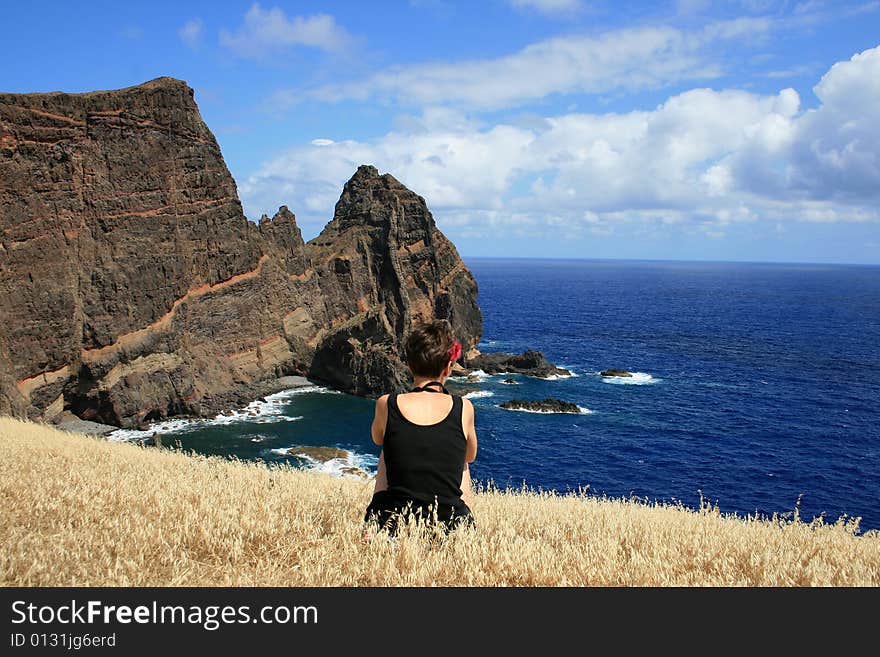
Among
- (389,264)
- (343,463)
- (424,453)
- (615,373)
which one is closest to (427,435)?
(424,453)

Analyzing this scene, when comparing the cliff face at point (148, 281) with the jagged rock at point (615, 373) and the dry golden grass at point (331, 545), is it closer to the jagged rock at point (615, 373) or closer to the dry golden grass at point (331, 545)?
the jagged rock at point (615, 373)

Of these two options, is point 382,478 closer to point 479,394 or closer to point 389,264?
point 479,394

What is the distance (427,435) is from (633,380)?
228 feet

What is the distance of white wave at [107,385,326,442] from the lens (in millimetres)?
47581

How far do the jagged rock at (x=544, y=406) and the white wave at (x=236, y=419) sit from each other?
66.0 ft

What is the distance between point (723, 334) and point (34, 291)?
9941 cm

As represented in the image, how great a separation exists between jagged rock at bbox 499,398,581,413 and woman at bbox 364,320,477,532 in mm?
53811

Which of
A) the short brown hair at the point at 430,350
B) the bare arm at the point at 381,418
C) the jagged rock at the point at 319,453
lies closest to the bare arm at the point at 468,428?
the short brown hair at the point at 430,350

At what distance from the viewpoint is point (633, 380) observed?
71.4 metres

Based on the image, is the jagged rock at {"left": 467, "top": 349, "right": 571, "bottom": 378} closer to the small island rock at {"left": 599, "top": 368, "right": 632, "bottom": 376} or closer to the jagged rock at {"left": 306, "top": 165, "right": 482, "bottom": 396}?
the jagged rock at {"left": 306, "top": 165, "right": 482, "bottom": 396}

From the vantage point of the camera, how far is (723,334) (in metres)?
107

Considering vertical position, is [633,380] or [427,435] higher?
[427,435]

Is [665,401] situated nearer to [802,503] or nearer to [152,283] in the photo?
[802,503]
